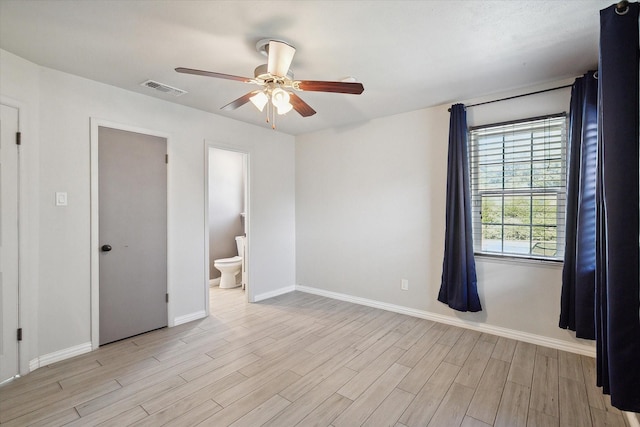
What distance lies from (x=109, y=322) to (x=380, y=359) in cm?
265

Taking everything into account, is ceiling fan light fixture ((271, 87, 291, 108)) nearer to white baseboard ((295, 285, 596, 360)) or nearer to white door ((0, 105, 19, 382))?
white door ((0, 105, 19, 382))

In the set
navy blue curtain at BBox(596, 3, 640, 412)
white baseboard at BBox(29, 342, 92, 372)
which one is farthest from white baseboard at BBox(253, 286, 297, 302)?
navy blue curtain at BBox(596, 3, 640, 412)

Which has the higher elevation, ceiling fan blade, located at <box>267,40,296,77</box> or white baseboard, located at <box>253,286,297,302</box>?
ceiling fan blade, located at <box>267,40,296,77</box>

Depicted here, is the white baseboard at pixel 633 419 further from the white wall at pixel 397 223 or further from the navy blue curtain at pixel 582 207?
the white wall at pixel 397 223

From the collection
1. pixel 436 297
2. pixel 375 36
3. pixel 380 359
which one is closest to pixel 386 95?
pixel 375 36

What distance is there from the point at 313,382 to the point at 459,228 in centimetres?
215

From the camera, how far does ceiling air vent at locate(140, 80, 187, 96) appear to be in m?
2.88

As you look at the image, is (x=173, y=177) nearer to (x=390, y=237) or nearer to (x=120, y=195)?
(x=120, y=195)

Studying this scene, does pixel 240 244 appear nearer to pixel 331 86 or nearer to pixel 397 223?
pixel 397 223

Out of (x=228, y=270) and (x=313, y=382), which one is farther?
(x=228, y=270)

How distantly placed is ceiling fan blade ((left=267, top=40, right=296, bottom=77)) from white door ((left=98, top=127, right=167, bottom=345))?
6.21ft

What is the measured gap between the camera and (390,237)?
3.98 meters

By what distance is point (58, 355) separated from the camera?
8.71 ft

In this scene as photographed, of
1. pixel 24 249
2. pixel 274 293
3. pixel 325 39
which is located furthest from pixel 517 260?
pixel 24 249
